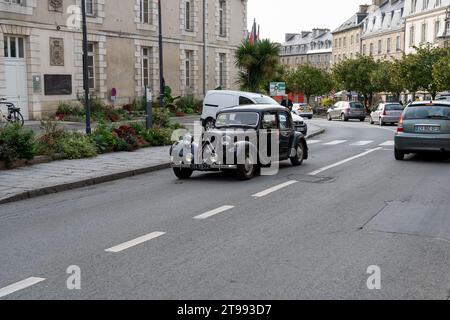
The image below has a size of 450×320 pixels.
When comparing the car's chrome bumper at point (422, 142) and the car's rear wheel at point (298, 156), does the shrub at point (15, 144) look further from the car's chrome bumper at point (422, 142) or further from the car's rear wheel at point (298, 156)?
the car's chrome bumper at point (422, 142)

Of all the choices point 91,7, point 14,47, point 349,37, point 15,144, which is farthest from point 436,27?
point 15,144

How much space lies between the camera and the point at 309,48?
395ft

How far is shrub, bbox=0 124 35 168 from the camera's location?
12.6 metres

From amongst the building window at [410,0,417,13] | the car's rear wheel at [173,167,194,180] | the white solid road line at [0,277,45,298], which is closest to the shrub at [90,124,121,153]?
the car's rear wheel at [173,167,194,180]

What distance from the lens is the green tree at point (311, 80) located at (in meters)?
82.9

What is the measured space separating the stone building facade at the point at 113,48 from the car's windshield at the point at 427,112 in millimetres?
16103

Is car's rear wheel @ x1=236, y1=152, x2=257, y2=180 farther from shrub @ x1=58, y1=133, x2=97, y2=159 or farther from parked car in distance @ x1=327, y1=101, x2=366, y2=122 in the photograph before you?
parked car in distance @ x1=327, y1=101, x2=366, y2=122

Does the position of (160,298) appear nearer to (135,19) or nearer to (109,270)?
(109,270)

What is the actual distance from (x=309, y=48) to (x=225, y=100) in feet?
328

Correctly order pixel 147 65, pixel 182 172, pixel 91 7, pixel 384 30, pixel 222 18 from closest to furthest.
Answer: pixel 182 172
pixel 91 7
pixel 147 65
pixel 222 18
pixel 384 30

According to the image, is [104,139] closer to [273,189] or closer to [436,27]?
[273,189]

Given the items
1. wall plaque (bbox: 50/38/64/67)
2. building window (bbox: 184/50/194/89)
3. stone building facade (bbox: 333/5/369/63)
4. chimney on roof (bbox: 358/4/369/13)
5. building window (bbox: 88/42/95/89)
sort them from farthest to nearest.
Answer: chimney on roof (bbox: 358/4/369/13) < stone building facade (bbox: 333/5/369/63) < building window (bbox: 184/50/194/89) < building window (bbox: 88/42/95/89) < wall plaque (bbox: 50/38/64/67)

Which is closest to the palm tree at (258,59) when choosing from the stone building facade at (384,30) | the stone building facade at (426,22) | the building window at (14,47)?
the building window at (14,47)

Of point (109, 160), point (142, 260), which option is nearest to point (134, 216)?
point (142, 260)
